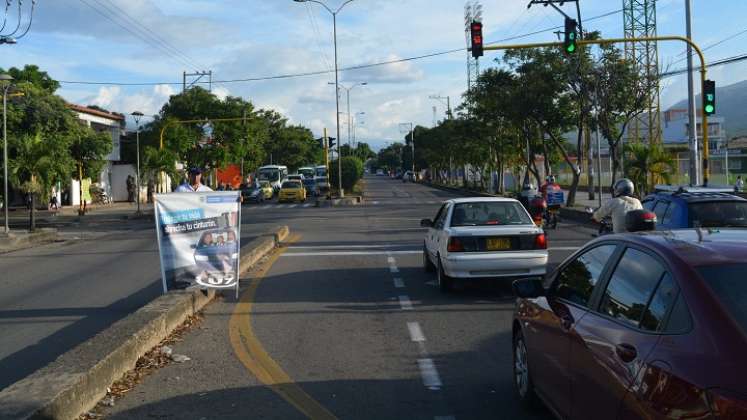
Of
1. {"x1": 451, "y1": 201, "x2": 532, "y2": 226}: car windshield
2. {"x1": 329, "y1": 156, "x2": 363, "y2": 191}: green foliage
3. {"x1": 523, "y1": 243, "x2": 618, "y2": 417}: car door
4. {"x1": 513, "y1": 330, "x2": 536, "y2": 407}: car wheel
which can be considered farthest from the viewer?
{"x1": 329, "y1": 156, "x2": 363, "y2": 191}: green foliage

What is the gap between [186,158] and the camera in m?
59.3

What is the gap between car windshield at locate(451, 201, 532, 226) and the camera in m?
12.0

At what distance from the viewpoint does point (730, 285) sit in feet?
11.9

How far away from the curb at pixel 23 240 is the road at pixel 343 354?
12.2 metres

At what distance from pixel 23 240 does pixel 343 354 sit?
1939cm

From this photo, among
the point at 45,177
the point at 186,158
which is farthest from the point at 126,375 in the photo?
the point at 186,158

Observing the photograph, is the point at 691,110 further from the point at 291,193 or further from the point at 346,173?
the point at 346,173

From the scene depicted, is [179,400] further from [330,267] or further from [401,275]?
[330,267]

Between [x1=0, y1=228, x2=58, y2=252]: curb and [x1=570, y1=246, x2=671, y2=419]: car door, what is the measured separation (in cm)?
2097

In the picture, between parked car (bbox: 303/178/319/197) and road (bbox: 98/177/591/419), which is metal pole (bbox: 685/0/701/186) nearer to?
road (bbox: 98/177/591/419)

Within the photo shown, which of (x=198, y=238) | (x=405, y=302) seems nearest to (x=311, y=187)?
(x=405, y=302)

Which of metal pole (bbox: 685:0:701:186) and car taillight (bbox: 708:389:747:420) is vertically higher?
metal pole (bbox: 685:0:701:186)

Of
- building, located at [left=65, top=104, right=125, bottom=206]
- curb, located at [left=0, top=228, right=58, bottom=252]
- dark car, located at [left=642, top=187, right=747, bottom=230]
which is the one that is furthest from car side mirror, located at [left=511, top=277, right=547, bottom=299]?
building, located at [left=65, top=104, right=125, bottom=206]

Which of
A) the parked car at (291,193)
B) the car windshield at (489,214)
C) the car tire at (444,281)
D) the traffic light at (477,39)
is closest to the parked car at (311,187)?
the parked car at (291,193)
